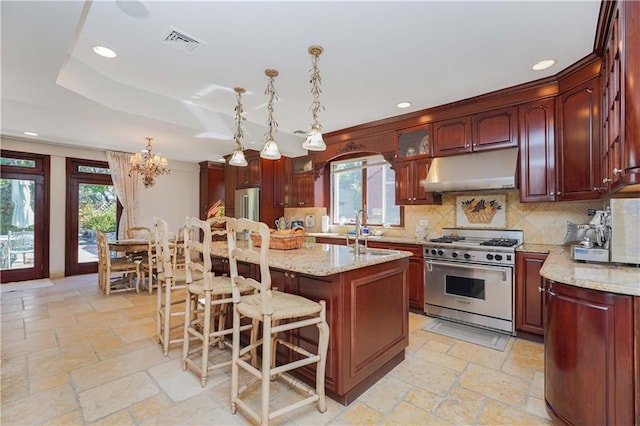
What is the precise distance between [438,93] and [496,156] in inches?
37.9

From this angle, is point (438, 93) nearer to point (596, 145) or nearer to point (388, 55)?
point (388, 55)

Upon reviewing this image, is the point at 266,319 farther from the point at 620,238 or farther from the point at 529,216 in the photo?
the point at 529,216

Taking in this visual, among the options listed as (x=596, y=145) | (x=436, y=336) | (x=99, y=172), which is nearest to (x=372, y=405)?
(x=436, y=336)

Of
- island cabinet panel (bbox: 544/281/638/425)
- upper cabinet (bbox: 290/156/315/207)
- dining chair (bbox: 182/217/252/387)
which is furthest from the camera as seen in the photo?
upper cabinet (bbox: 290/156/315/207)

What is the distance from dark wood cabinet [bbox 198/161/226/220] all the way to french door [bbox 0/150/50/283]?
9.67 feet

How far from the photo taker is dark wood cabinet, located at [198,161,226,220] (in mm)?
7547

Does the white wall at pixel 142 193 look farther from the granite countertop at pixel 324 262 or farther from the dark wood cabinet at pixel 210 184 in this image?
the granite countertop at pixel 324 262

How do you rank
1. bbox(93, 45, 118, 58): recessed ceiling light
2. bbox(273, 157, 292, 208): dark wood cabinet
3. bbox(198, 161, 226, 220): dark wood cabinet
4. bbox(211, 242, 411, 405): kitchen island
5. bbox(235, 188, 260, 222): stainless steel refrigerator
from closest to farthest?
bbox(211, 242, 411, 405): kitchen island
bbox(93, 45, 118, 58): recessed ceiling light
bbox(273, 157, 292, 208): dark wood cabinet
bbox(235, 188, 260, 222): stainless steel refrigerator
bbox(198, 161, 226, 220): dark wood cabinet

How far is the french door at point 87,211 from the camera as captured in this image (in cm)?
607

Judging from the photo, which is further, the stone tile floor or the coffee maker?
the coffee maker

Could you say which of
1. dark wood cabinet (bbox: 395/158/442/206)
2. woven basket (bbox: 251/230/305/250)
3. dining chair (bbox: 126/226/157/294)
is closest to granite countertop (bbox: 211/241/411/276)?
woven basket (bbox: 251/230/305/250)

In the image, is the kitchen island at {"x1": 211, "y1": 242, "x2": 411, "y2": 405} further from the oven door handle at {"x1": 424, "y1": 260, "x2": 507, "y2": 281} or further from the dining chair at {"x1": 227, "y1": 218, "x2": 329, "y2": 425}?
the oven door handle at {"x1": 424, "y1": 260, "x2": 507, "y2": 281}

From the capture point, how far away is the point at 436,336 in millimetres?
3129

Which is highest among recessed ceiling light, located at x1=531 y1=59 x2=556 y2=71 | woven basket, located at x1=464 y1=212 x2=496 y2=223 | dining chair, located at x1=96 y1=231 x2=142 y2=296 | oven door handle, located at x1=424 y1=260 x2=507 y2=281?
recessed ceiling light, located at x1=531 y1=59 x2=556 y2=71
